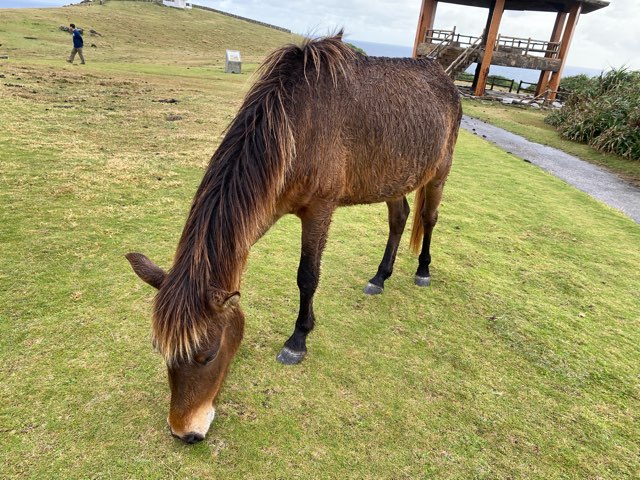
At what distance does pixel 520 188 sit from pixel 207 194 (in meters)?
7.19

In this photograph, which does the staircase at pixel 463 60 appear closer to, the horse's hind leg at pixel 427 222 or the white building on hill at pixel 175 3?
the horse's hind leg at pixel 427 222

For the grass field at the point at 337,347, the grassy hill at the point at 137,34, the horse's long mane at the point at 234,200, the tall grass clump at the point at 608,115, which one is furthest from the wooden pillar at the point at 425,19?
the horse's long mane at the point at 234,200

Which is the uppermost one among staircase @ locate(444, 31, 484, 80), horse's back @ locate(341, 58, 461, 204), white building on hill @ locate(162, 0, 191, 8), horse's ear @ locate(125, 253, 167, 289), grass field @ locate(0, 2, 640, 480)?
white building on hill @ locate(162, 0, 191, 8)

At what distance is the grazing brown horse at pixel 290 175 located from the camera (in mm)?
1803

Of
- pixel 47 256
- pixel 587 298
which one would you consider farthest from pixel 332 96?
pixel 587 298

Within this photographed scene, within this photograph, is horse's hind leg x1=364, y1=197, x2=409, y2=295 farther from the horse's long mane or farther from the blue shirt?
the blue shirt

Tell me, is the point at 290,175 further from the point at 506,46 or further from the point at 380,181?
the point at 506,46

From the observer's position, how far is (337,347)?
3.08 meters

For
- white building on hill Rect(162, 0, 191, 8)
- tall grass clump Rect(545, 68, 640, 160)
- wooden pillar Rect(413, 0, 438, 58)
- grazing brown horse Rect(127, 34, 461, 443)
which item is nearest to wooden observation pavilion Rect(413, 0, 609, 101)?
wooden pillar Rect(413, 0, 438, 58)

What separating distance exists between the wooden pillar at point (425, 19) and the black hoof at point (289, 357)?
79.1 feet

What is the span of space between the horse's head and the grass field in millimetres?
337

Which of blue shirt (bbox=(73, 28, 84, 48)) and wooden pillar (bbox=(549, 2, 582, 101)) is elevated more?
wooden pillar (bbox=(549, 2, 582, 101))

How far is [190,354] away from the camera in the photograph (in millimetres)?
1756

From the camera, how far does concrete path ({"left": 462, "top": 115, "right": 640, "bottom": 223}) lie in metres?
7.67
